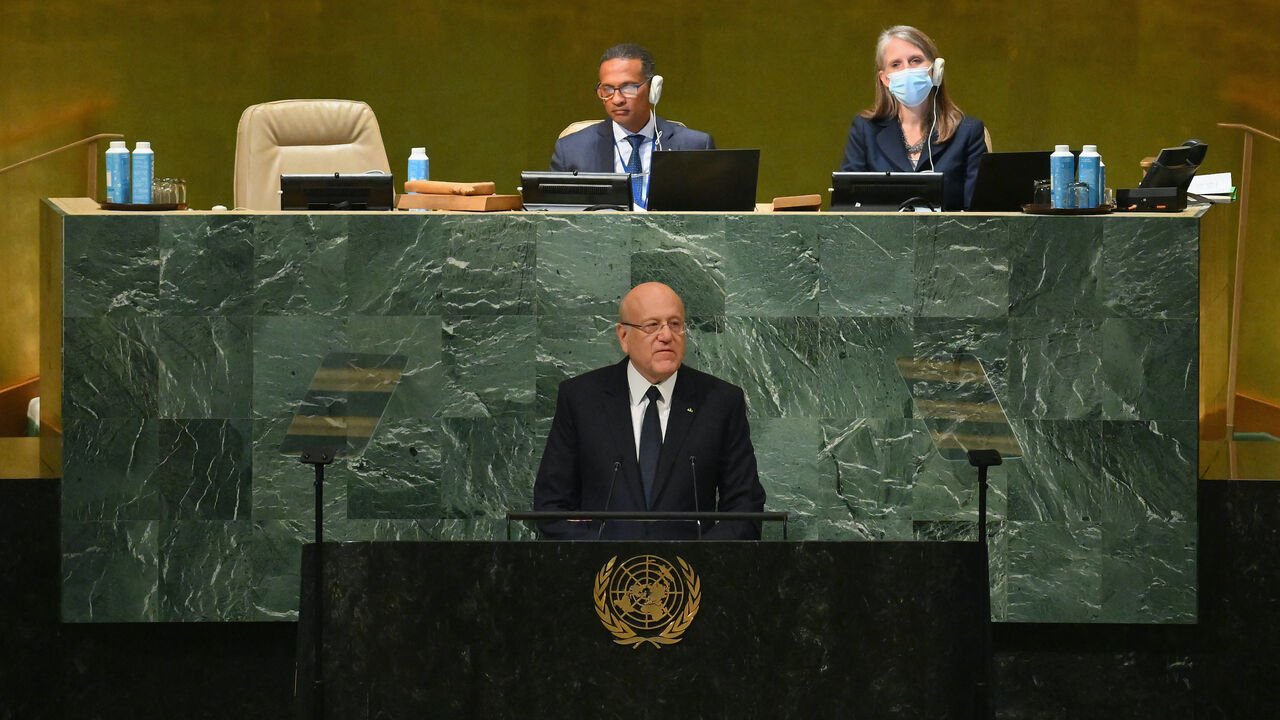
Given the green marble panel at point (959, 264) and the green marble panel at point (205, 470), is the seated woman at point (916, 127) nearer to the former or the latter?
the green marble panel at point (959, 264)

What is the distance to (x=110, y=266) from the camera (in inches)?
140

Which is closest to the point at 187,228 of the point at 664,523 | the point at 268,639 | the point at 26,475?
the point at 26,475

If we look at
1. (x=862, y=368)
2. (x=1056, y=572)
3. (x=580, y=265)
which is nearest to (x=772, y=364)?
(x=862, y=368)

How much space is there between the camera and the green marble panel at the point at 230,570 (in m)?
3.57

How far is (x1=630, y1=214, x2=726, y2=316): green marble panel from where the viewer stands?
3.63 meters

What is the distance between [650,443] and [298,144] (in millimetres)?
2354

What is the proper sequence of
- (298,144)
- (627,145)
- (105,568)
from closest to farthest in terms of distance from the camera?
1. (105,568)
2. (627,145)
3. (298,144)

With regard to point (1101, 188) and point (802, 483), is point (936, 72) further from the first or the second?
point (802, 483)

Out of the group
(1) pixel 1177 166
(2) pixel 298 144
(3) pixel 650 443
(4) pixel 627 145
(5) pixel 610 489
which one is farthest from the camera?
(2) pixel 298 144

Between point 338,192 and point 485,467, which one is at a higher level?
point 338,192

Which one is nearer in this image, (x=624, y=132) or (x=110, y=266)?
(x=110, y=266)

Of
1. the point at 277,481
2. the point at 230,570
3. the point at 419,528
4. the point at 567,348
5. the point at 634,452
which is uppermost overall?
the point at 567,348

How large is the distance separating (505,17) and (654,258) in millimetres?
3707

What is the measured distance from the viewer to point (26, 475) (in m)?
3.78
